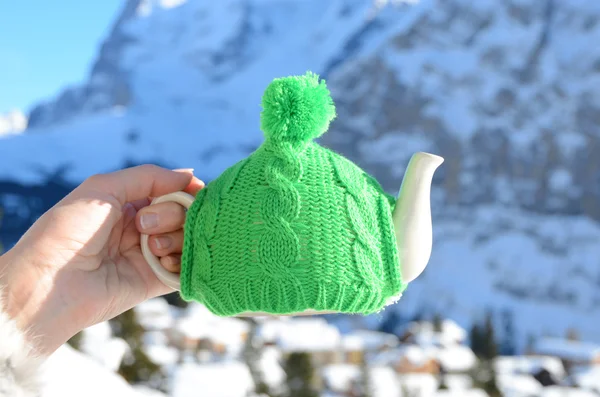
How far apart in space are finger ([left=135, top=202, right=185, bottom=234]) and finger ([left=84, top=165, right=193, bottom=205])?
6cm

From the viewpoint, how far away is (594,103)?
85.0 ft

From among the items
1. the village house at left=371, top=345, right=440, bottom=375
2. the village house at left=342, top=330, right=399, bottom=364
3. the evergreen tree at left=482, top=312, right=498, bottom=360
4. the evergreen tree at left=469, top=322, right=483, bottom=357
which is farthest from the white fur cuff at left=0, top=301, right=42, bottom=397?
the evergreen tree at left=469, top=322, right=483, bottom=357

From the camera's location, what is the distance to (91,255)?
707mm

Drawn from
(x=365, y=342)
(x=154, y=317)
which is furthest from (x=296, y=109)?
(x=365, y=342)

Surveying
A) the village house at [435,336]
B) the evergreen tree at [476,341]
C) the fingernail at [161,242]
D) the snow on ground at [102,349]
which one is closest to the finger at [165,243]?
the fingernail at [161,242]

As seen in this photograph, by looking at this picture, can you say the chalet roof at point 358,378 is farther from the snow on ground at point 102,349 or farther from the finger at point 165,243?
the finger at point 165,243

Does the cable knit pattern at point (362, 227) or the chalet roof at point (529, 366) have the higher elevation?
the cable knit pattern at point (362, 227)

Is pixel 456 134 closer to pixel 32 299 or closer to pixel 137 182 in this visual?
pixel 137 182

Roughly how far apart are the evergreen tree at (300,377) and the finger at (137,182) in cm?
235

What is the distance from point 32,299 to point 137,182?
0.58 feet

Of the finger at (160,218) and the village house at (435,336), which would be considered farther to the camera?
the village house at (435,336)

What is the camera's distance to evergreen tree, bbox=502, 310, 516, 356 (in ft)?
52.2

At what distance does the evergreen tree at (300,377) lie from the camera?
2928 mm

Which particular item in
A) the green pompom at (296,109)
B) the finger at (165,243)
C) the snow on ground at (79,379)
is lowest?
the snow on ground at (79,379)
